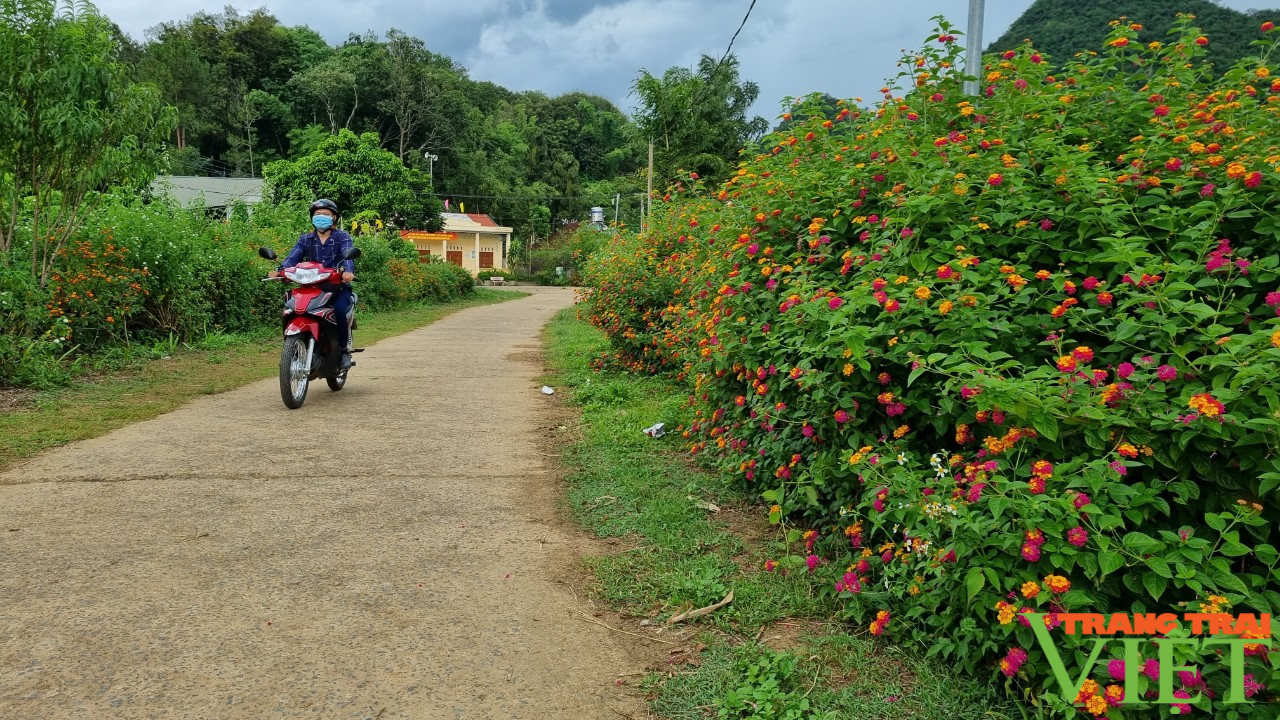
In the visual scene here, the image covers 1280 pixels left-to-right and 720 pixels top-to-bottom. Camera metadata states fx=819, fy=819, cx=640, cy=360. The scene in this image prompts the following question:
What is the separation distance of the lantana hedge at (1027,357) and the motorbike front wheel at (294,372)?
3714 mm

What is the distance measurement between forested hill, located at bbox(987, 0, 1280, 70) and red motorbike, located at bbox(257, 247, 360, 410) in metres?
5.27

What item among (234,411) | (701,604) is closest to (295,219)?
(234,411)

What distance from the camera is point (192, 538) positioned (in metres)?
3.62

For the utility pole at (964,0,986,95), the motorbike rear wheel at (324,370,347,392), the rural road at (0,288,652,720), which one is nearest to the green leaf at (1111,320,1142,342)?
the rural road at (0,288,652,720)

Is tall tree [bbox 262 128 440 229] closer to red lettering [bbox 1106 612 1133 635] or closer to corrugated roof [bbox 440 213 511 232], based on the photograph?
corrugated roof [bbox 440 213 511 232]

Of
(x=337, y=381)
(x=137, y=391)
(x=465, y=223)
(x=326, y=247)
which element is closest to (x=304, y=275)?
(x=326, y=247)

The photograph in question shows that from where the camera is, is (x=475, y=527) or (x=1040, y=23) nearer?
(x=475, y=527)

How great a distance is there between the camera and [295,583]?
10.5ft

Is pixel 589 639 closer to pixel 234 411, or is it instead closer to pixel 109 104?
pixel 234 411

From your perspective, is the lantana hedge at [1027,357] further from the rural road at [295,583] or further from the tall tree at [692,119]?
the tall tree at [692,119]

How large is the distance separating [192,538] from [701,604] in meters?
2.28

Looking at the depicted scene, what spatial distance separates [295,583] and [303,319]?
402cm

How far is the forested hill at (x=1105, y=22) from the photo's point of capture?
5191 mm

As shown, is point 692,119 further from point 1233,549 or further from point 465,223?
point 465,223
